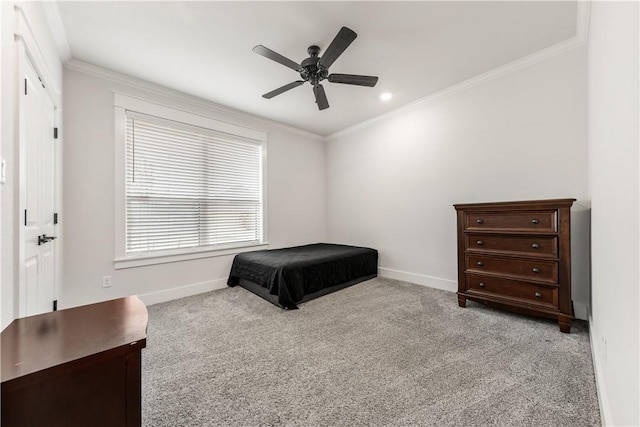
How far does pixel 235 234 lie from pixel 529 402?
3.51 m

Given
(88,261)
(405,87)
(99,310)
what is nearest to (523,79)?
(405,87)

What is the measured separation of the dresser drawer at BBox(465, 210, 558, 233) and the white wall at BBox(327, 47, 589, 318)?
18.5 inches

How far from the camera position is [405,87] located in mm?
3133

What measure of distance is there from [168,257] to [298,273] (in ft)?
5.33

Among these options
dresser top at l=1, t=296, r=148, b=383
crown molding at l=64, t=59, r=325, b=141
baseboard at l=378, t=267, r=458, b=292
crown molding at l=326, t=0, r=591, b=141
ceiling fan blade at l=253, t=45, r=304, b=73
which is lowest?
baseboard at l=378, t=267, r=458, b=292

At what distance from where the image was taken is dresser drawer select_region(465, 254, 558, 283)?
2166 millimetres

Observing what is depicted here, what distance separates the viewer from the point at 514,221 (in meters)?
2.34

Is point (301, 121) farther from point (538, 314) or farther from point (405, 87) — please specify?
point (538, 314)

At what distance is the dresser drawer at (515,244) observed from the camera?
2.17m

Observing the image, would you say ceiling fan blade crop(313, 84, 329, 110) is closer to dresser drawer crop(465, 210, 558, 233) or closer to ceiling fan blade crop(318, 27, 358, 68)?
ceiling fan blade crop(318, 27, 358, 68)

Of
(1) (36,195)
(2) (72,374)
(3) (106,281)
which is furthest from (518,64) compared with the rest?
(3) (106,281)

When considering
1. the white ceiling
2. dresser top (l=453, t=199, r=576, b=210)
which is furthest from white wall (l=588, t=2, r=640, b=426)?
the white ceiling

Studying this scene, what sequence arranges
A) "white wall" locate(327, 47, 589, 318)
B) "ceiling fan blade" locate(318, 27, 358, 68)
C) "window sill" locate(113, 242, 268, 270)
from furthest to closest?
"window sill" locate(113, 242, 268, 270)
"white wall" locate(327, 47, 589, 318)
"ceiling fan blade" locate(318, 27, 358, 68)

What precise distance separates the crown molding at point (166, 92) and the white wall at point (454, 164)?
139 cm
